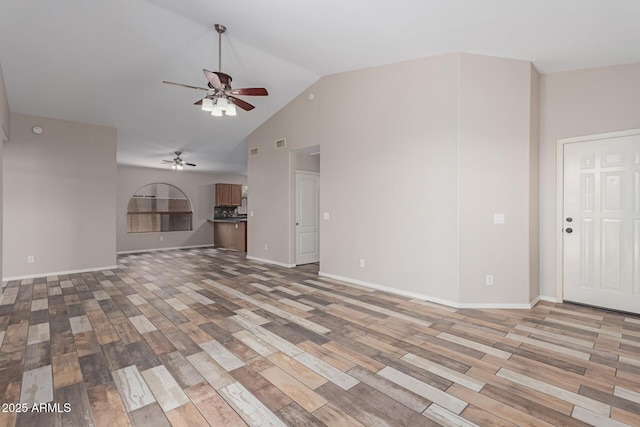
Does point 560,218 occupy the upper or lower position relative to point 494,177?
lower

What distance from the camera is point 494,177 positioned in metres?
3.66

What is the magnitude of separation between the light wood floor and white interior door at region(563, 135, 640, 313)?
28cm

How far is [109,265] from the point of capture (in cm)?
612

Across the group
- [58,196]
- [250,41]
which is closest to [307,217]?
[250,41]

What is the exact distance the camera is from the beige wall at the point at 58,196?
17.0ft

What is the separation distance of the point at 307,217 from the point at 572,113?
14.9 ft

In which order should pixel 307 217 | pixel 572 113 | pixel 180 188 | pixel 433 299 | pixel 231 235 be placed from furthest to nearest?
pixel 180 188, pixel 231 235, pixel 307 217, pixel 433 299, pixel 572 113

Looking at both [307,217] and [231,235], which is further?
[231,235]

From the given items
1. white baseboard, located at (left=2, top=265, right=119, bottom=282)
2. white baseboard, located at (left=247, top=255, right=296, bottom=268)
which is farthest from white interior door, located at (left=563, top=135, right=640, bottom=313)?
white baseboard, located at (left=2, top=265, right=119, bottom=282)

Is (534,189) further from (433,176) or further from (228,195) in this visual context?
(228,195)

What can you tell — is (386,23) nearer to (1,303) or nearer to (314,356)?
(314,356)

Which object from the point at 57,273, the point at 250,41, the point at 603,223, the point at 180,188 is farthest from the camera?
the point at 180,188

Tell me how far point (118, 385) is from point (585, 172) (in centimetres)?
518

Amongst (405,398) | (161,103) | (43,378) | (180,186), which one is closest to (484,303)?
(405,398)
